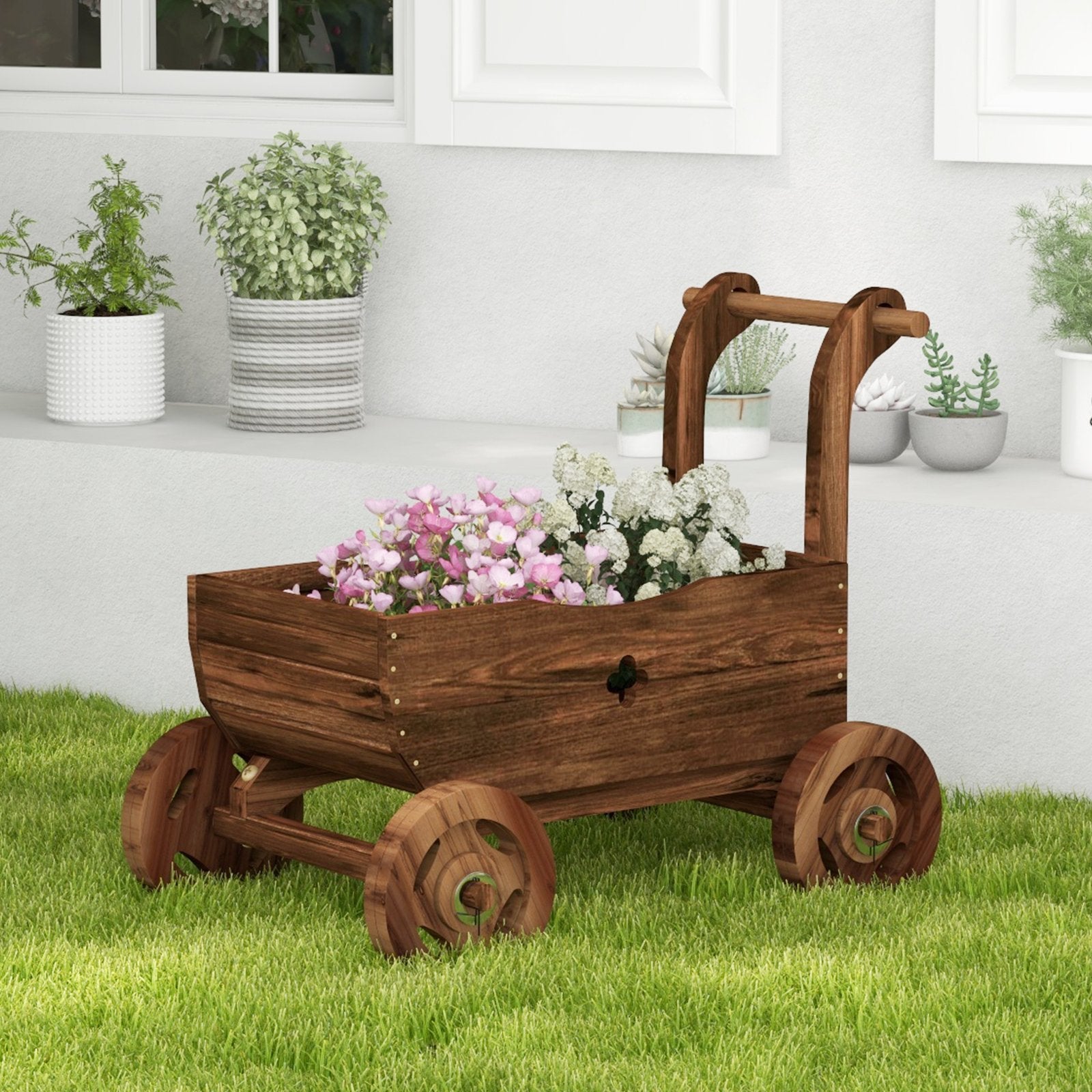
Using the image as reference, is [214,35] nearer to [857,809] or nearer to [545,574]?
[545,574]

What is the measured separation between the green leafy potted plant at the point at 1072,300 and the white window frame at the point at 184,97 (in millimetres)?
1407

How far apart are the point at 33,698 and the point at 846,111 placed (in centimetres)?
194

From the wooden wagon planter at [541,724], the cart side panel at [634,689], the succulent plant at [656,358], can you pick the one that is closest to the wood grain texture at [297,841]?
the wooden wagon planter at [541,724]

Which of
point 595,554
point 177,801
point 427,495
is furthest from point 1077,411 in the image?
point 177,801

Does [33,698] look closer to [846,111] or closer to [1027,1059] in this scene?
[846,111]

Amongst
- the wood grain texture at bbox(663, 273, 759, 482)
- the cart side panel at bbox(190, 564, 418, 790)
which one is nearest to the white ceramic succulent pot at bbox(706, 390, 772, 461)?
the wood grain texture at bbox(663, 273, 759, 482)

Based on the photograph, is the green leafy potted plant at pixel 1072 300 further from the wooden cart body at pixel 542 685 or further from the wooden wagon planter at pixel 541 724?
the wooden cart body at pixel 542 685

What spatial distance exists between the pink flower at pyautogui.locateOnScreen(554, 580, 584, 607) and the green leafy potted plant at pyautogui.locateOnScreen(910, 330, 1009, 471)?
1.10 metres

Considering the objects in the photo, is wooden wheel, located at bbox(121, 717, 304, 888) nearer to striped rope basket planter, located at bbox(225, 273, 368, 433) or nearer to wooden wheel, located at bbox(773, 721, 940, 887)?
wooden wheel, located at bbox(773, 721, 940, 887)

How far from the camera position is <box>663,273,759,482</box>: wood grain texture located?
9.57 ft

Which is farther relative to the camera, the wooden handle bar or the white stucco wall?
the white stucco wall

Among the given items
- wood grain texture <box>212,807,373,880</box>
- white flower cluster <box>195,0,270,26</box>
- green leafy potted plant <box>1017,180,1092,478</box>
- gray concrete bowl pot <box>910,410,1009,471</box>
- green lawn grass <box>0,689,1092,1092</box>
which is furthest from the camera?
white flower cluster <box>195,0,270,26</box>

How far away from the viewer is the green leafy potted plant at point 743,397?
3.72m

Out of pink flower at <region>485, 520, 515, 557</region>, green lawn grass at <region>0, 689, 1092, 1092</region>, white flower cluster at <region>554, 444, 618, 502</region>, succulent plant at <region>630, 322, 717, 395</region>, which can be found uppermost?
succulent plant at <region>630, 322, 717, 395</region>
